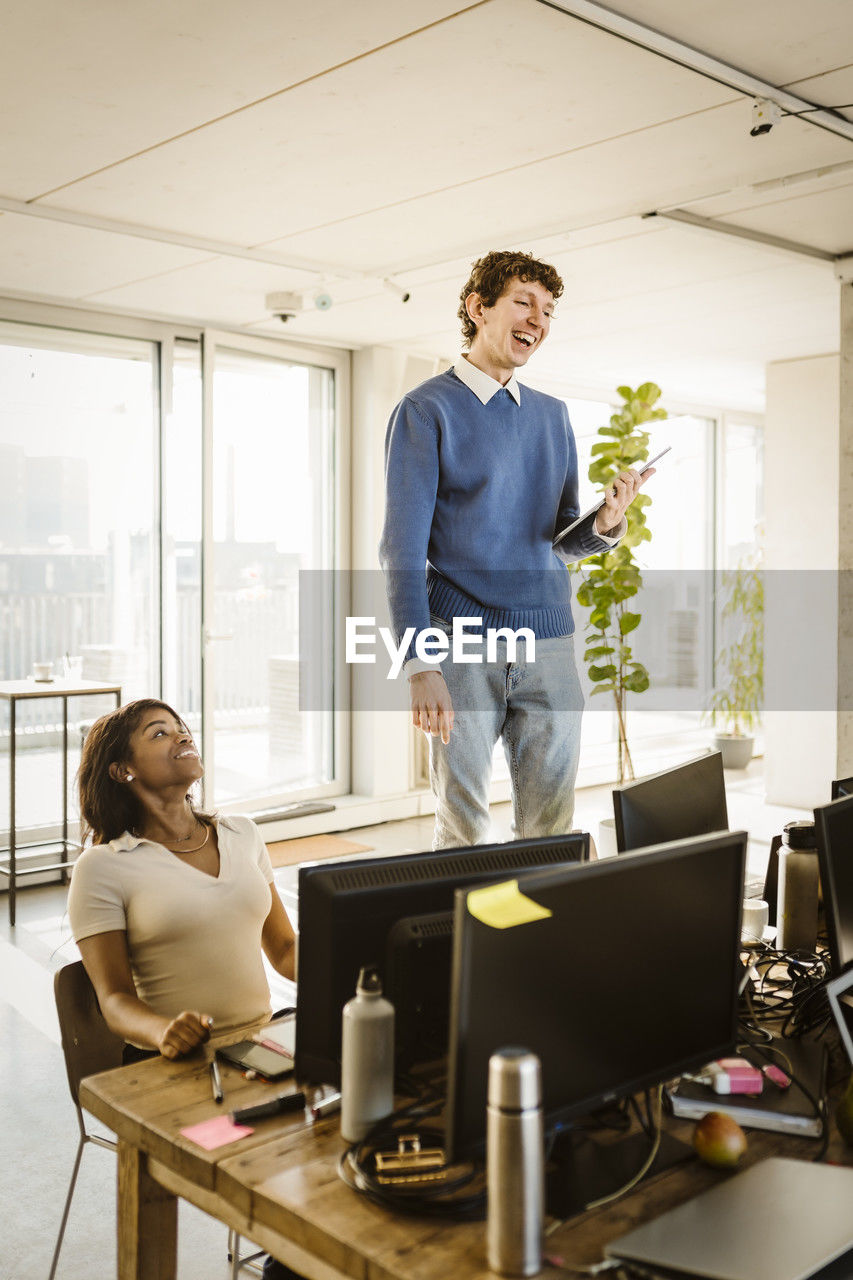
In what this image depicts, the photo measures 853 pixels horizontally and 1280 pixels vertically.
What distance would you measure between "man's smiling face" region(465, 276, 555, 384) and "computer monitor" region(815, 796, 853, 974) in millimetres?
1027

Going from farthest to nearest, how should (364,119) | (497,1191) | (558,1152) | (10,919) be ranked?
1. (10,919)
2. (364,119)
3. (558,1152)
4. (497,1191)

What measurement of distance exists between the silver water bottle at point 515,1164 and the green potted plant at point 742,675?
6977 millimetres

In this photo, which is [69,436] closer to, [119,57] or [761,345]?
[119,57]

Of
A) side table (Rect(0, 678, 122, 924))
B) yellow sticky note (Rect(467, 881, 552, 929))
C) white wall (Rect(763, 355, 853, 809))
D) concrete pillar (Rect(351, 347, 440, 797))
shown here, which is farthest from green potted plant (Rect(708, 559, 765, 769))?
yellow sticky note (Rect(467, 881, 552, 929))

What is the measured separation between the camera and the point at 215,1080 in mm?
1492

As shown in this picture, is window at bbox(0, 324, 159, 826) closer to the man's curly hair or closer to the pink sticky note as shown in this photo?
the man's curly hair

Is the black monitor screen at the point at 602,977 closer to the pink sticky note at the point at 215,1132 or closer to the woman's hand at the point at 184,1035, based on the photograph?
the pink sticky note at the point at 215,1132

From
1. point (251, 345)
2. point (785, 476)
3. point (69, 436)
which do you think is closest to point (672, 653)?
point (785, 476)

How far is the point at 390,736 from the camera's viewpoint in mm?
→ 6508

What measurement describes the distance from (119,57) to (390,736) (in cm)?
422

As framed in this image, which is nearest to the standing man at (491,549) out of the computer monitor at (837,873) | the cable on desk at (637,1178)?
the computer monitor at (837,873)

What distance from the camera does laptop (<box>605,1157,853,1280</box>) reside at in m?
1.08

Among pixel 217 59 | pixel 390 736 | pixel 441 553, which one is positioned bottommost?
pixel 390 736

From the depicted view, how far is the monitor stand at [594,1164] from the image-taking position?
122 cm
